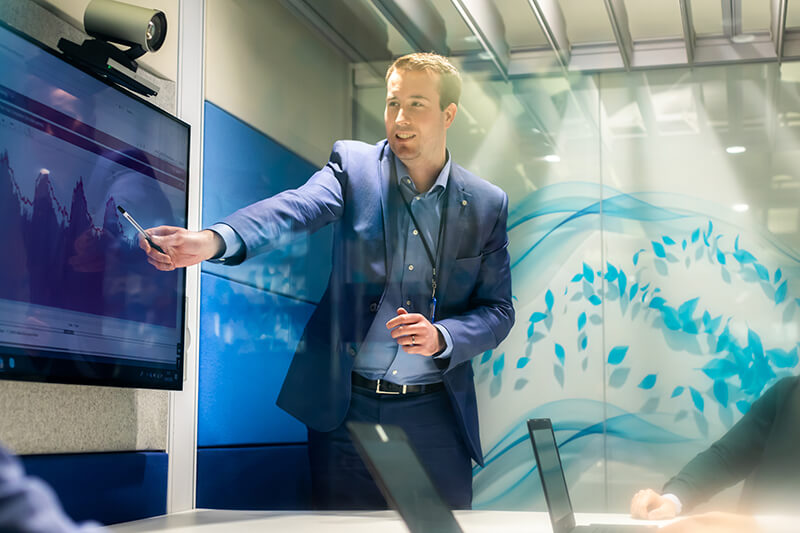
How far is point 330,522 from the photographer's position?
1.66 metres

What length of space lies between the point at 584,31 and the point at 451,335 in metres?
0.93

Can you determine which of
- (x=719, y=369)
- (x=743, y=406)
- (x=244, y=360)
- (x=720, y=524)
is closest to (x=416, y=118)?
(x=244, y=360)

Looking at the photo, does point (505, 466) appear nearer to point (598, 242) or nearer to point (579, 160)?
point (598, 242)

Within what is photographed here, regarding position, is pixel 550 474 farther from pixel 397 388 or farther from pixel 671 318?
pixel 671 318

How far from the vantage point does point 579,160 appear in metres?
A: 2.24

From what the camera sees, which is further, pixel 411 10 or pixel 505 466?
pixel 411 10

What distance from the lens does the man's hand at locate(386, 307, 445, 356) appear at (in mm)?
2127

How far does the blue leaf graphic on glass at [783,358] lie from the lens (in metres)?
2.06

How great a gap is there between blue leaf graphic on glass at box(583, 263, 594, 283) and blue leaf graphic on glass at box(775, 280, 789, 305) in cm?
47

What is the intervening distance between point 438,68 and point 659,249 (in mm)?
801

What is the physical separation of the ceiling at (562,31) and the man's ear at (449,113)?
5.3 inches

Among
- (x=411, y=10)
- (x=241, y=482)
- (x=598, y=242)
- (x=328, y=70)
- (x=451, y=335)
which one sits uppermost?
(x=411, y=10)

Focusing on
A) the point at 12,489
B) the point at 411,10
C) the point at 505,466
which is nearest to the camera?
the point at 12,489

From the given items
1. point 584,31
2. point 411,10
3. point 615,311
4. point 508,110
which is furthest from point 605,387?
point 411,10
